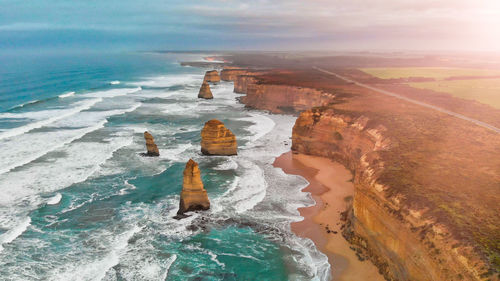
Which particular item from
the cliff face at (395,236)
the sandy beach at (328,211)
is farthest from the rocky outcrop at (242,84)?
the cliff face at (395,236)

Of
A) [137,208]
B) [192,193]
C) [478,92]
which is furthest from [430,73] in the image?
[137,208]

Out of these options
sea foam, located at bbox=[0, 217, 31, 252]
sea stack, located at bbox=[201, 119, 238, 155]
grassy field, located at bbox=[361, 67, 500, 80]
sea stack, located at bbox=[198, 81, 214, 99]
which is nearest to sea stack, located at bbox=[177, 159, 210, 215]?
sea foam, located at bbox=[0, 217, 31, 252]

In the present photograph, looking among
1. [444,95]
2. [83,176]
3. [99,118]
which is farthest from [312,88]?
[83,176]

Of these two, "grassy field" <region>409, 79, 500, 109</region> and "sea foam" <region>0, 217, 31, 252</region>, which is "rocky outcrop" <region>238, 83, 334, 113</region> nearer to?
"grassy field" <region>409, 79, 500, 109</region>

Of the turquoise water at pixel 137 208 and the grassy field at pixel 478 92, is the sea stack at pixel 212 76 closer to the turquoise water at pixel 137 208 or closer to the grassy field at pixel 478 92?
the turquoise water at pixel 137 208

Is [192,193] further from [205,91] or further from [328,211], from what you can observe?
[205,91]

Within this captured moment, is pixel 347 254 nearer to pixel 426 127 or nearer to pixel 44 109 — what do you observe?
pixel 426 127
